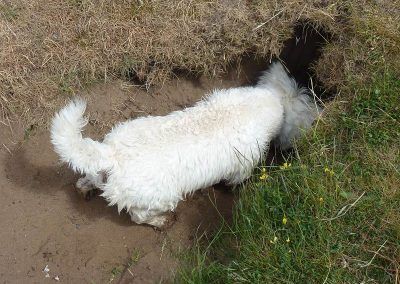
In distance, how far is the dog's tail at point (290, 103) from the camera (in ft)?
13.6

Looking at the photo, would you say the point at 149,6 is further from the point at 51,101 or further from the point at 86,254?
the point at 86,254

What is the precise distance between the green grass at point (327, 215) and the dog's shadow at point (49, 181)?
2.85 ft

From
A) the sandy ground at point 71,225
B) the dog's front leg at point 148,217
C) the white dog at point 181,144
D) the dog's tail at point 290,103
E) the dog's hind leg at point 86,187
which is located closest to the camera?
the white dog at point 181,144

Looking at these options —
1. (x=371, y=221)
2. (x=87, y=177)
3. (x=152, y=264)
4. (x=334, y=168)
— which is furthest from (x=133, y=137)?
(x=371, y=221)

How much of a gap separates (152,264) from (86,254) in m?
0.50

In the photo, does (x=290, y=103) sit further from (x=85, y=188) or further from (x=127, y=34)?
(x=85, y=188)

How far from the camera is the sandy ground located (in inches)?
143

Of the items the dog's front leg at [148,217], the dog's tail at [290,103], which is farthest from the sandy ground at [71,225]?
the dog's tail at [290,103]

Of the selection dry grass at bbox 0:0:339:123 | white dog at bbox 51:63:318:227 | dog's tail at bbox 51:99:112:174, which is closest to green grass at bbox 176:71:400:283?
white dog at bbox 51:63:318:227

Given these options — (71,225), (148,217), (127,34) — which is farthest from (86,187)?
(127,34)

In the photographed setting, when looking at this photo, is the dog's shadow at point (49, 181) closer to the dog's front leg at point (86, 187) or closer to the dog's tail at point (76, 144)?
the dog's front leg at point (86, 187)

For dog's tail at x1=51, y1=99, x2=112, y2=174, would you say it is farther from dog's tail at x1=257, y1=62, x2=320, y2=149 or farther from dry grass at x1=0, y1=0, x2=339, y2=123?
dog's tail at x1=257, y1=62, x2=320, y2=149

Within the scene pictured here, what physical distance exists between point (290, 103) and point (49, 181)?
2056 millimetres

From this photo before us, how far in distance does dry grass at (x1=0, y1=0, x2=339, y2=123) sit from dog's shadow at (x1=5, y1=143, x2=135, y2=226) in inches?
15.9
